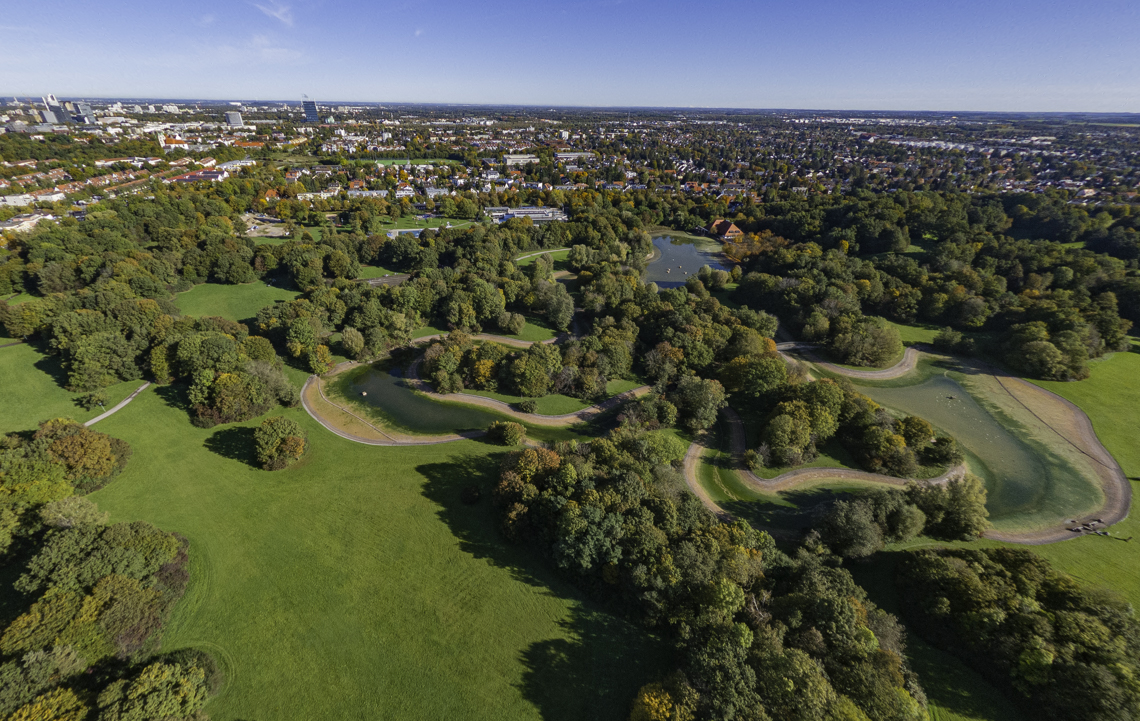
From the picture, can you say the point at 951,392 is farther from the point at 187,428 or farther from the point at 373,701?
the point at 187,428

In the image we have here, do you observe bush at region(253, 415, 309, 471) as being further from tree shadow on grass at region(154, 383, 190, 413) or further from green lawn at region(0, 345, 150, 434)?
green lawn at region(0, 345, 150, 434)

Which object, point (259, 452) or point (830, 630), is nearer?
point (830, 630)

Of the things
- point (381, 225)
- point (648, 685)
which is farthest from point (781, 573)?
point (381, 225)

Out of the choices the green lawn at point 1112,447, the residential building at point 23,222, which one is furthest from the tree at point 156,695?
the residential building at point 23,222

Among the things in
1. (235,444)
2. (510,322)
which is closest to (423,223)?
(510,322)

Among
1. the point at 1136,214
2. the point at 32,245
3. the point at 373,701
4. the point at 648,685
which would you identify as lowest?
the point at 373,701

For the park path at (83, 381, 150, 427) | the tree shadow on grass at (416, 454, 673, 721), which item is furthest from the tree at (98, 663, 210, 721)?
the park path at (83, 381, 150, 427)

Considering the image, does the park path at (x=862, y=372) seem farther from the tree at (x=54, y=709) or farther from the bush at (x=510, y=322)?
the tree at (x=54, y=709)
